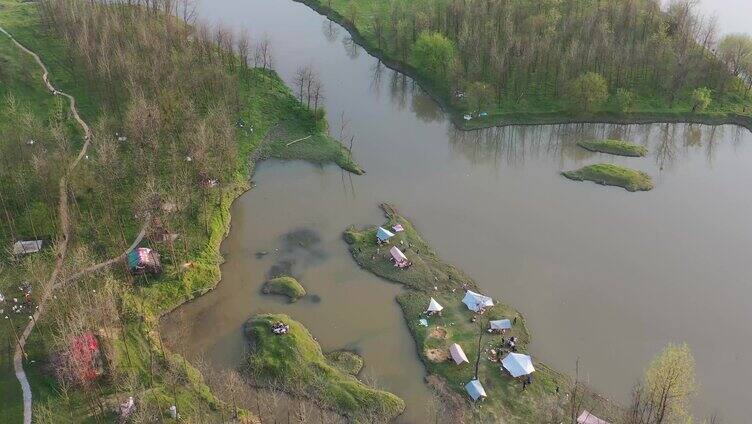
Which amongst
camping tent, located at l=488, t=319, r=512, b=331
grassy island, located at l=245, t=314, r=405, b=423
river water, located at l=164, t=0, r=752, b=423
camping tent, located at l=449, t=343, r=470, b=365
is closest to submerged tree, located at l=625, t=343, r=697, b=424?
river water, located at l=164, t=0, r=752, b=423

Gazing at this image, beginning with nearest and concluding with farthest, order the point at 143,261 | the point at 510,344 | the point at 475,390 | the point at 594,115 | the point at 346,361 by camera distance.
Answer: the point at 475,390 → the point at 346,361 → the point at 510,344 → the point at 143,261 → the point at 594,115

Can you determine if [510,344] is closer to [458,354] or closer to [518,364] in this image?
[518,364]

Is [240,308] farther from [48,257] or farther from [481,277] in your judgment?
[481,277]

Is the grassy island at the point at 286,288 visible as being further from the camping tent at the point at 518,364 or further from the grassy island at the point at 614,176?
the grassy island at the point at 614,176

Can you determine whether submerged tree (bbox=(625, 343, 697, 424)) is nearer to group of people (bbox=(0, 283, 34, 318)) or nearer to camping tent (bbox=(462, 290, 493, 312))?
camping tent (bbox=(462, 290, 493, 312))

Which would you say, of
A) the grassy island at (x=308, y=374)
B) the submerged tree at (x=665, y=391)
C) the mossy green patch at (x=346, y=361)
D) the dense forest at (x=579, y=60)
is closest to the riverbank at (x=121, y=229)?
the grassy island at (x=308, y=374)


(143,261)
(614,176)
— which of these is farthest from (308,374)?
(614,176)
